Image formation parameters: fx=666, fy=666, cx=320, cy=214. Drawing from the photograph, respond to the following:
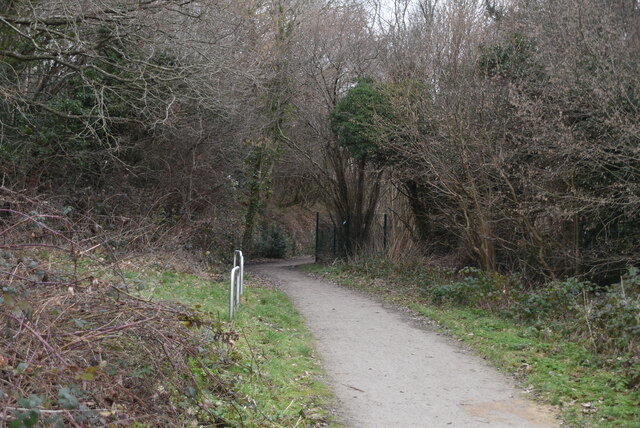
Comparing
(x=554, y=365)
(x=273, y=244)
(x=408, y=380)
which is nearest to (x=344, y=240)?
(x=273, y=244)

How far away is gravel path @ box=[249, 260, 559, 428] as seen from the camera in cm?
648

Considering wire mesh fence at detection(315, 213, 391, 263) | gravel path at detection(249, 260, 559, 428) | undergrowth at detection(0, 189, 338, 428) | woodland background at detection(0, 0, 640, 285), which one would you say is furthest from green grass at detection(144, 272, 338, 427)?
wire mesh fence at detection(315, 213, 391, 263)

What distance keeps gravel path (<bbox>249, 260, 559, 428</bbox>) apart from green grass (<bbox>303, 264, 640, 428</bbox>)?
0.25m

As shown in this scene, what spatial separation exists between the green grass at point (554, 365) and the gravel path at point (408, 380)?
0.82 ft

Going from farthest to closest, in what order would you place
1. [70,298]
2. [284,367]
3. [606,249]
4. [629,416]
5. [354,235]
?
[354,235] → [606,249] → [284,367] → [629,416] → [70,298]

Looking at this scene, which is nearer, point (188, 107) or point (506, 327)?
point (506, 327)

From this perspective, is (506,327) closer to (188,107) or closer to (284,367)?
(284,367)

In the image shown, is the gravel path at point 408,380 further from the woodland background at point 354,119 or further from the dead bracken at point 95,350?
the woodland background at point 354,119

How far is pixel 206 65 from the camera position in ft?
47.5

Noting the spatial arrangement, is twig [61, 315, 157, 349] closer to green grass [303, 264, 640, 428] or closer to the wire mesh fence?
green grass [303, 264, 640, 428]

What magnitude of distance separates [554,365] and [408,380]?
6.23 ft

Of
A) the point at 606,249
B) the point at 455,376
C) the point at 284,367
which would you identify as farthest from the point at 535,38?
the point at 284,367

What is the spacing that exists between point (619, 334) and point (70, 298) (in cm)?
668

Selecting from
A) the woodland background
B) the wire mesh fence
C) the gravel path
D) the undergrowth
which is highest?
the woodland background
